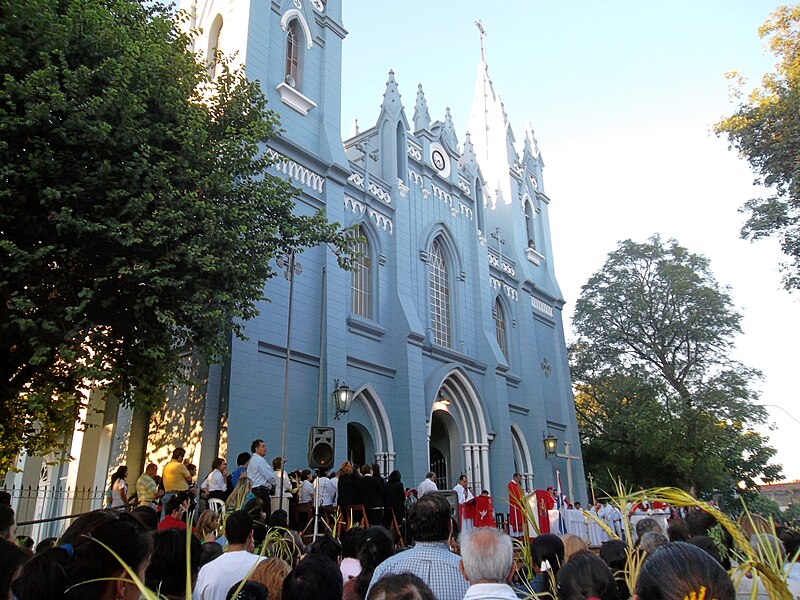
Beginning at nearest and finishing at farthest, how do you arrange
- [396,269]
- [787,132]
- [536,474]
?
[787,132], [396,269], [536,474]

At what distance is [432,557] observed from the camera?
12.8ft

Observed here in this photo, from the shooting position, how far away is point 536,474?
23.9 meters

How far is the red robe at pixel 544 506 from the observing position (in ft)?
45.8

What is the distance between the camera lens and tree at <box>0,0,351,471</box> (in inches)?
368

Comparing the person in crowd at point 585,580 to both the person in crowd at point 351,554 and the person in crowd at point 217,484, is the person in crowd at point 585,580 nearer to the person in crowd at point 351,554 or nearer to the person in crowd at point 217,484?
the person in crowd at point 351,554

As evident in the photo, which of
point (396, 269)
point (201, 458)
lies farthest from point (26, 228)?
point (396, 269)

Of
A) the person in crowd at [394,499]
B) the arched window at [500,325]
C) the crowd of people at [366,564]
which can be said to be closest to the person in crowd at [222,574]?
the crowd of people at [366,564]

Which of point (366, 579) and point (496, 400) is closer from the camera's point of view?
point (366, 579)

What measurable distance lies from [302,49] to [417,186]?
588 cm

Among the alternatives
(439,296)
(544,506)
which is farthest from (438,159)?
(544,506)

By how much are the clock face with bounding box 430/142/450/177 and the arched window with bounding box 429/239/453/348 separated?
296cm

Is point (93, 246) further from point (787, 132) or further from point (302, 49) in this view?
point (787, 132)

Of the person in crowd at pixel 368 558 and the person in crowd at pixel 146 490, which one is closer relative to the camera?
the person in crowd at pixel 368 558

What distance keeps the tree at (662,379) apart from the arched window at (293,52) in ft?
63.5
